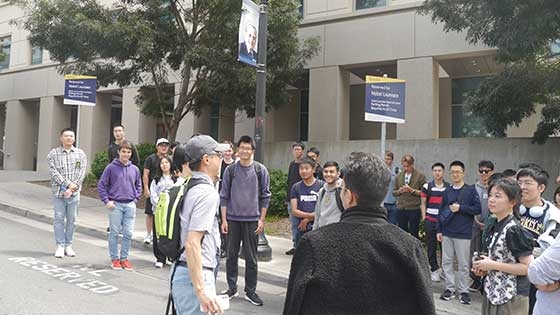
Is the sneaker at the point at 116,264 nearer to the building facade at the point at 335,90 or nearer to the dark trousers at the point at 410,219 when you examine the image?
the dark trousers at the point at 410,219

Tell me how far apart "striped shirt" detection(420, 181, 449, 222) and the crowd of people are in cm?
2

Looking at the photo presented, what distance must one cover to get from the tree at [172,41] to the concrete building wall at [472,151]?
3.16 meters

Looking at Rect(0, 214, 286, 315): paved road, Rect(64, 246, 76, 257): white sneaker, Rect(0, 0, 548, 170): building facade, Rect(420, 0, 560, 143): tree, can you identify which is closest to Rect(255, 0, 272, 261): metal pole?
Rect(0, 214, 286, 315): paved road

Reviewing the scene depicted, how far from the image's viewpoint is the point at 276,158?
15.1m

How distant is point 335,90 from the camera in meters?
15.6

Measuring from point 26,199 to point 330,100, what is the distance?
959 cm

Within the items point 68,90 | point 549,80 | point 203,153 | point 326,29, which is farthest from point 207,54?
point 203,153

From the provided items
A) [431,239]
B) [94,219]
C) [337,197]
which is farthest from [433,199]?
[94,219]

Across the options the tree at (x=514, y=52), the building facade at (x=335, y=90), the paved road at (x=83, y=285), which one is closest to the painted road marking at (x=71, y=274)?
the paved road at (x=83, y=285)

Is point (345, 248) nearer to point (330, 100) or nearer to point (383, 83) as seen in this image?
point (383, 83)

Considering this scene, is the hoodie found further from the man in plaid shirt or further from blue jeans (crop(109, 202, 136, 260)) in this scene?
the man in plaid shirt

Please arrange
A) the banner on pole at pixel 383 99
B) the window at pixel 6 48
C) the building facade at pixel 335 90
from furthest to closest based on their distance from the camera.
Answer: the window at pixel 6 48 → the building facade at pixel 335 90 → the banner on pole at pixel 383 99

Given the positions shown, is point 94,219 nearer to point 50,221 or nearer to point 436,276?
point 50,221

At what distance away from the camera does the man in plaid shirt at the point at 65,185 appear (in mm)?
7695
